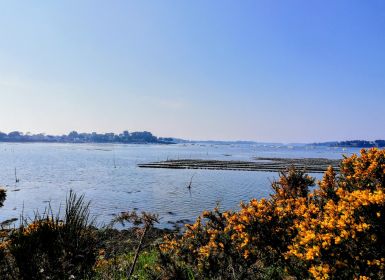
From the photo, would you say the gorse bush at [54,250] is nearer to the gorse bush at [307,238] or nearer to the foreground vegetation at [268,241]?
the foreground vegetation at [268,241]

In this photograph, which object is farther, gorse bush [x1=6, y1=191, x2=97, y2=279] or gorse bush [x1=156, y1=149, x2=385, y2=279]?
gorse bush [x1=6, y1=191, x2=97, y2=279]

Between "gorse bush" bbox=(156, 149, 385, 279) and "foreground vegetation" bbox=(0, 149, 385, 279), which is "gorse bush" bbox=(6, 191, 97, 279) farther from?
"gorse bush" bbox=(156, 149, 385, 279)

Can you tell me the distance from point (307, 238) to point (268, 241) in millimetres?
2341

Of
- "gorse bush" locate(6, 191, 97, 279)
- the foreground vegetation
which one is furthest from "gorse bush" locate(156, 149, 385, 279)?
"gorse bush" locate(6, 191, 97, 279)

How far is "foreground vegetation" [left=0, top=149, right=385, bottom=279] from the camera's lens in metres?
5.61

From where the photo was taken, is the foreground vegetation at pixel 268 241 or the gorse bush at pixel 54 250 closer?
the foreground vegetation at pixel 268 241

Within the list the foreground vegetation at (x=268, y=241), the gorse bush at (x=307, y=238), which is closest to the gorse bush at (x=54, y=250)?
the foreground vegetation at (x=268, y=241)

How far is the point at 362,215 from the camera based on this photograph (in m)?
5.70

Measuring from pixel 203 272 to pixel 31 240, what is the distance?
4308 mm

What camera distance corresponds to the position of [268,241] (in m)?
8.08

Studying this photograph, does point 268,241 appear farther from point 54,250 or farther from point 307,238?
point 54,250

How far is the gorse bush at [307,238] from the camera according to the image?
→ 559cm

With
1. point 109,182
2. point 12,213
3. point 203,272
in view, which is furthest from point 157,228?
point 109,182

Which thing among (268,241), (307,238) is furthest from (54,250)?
(307,238)
